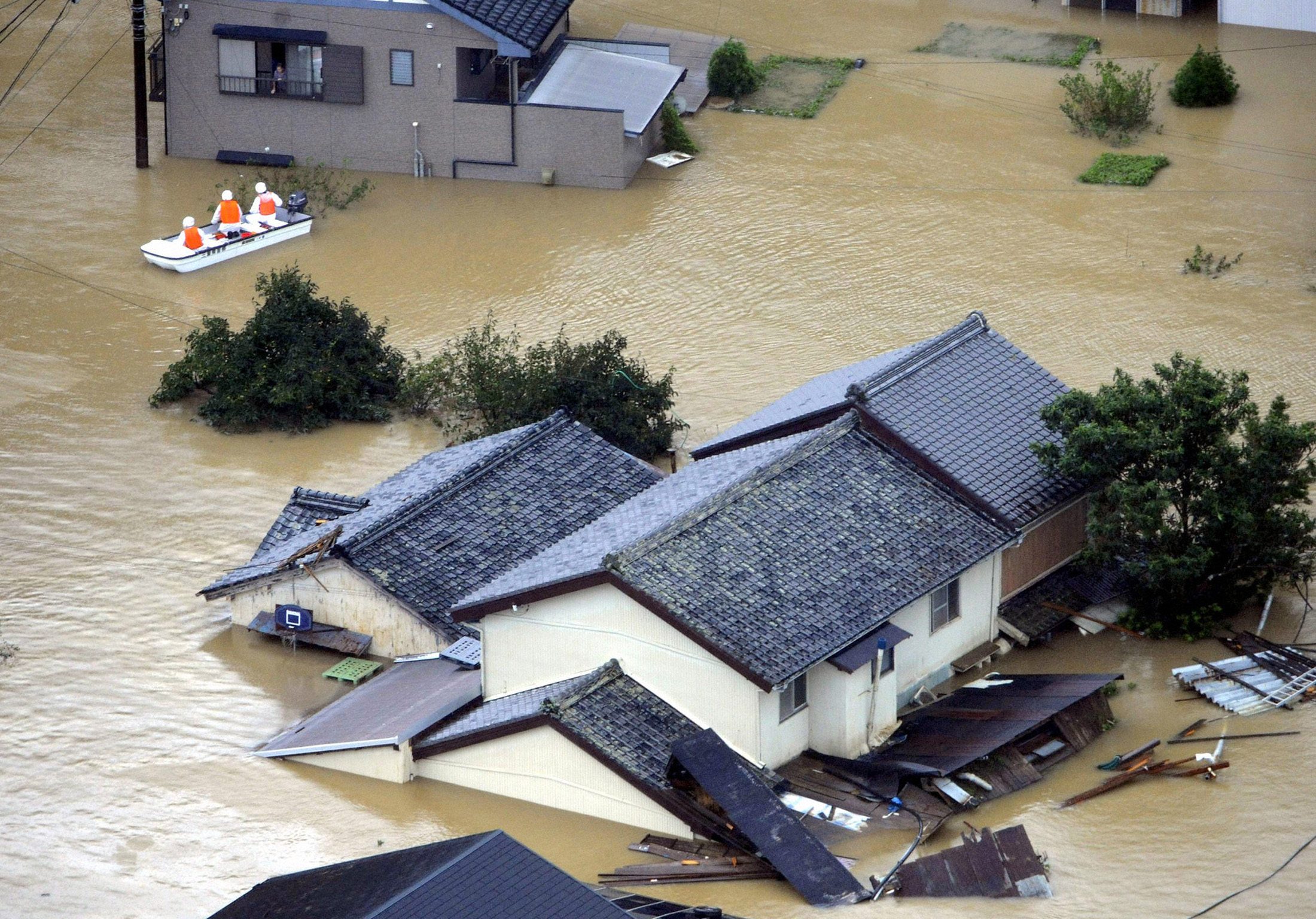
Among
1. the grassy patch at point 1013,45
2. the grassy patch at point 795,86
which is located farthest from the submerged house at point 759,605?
the grassy patch at point 1013,45

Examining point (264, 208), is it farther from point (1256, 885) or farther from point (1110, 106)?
point (1256, 885)

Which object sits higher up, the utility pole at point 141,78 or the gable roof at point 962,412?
the utility pole at point 141,78

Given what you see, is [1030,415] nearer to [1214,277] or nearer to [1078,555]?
[1078,555]

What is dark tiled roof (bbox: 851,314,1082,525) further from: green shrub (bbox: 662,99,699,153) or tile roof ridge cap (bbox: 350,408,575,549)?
green shrub (bbox: 662,99,699,153)

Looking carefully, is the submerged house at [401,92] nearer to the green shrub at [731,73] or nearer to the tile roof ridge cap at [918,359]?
the green shrub at [731,73]

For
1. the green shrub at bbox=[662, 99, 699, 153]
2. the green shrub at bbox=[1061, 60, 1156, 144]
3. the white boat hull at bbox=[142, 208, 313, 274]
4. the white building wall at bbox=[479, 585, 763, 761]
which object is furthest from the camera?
the green shrub at bbox=[1061, 60, 1156, 144]

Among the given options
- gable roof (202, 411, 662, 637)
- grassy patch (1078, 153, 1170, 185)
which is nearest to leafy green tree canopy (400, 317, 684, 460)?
gable roof (202, 411, 662, 637)

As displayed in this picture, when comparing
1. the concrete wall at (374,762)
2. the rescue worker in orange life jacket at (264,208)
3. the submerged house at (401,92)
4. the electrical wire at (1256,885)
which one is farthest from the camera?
the submerged house at (401,92)
